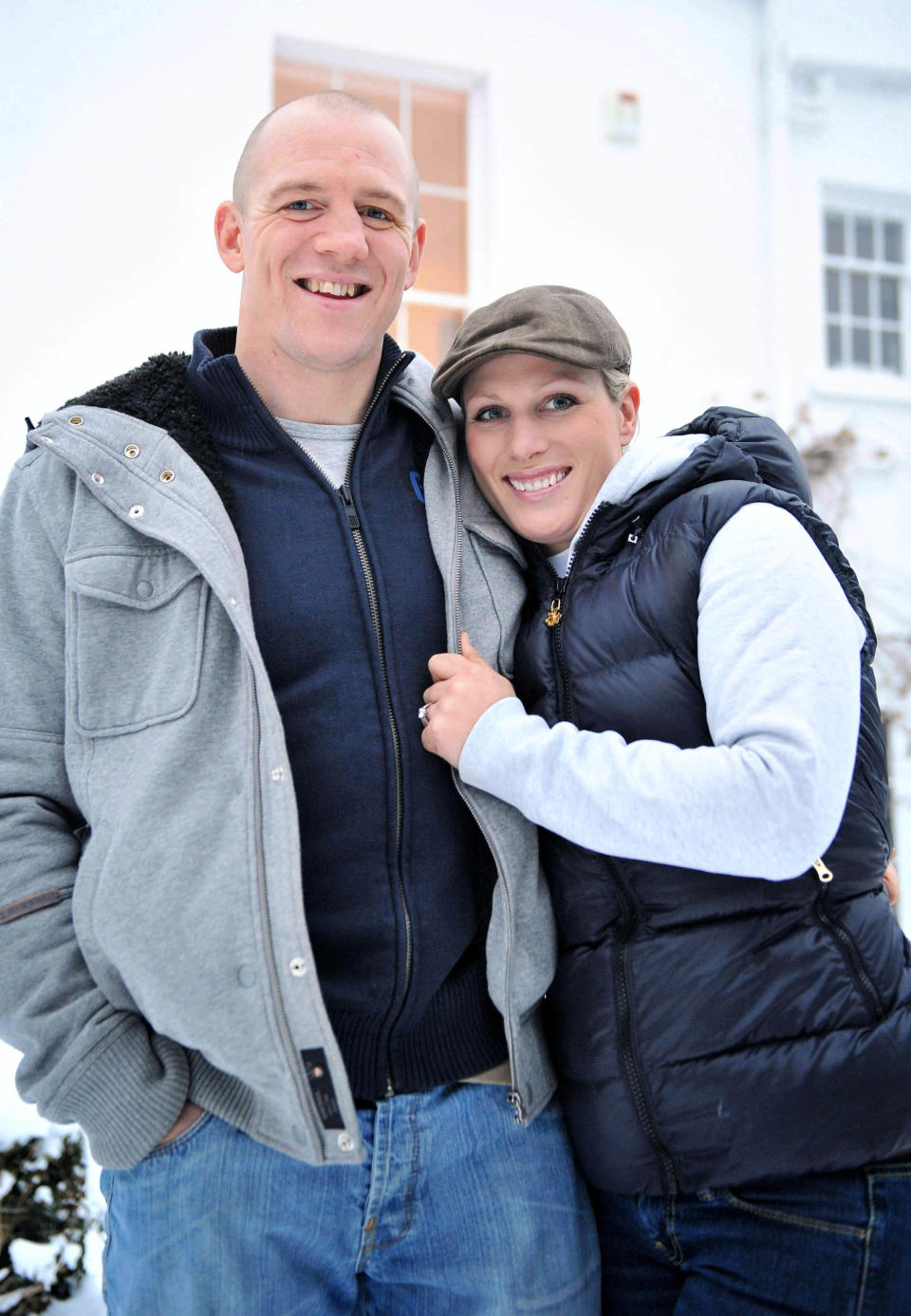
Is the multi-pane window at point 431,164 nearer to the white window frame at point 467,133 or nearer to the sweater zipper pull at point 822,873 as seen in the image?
the white window frame at point 467,133

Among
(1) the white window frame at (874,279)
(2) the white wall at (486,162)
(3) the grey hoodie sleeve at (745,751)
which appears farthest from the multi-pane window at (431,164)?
(3) the grey hoodie sleeve at (745,751)

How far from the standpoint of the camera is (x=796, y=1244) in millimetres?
1503

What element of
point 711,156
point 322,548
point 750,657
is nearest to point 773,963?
point 750,657

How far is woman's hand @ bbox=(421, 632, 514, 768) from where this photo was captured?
5.41ft

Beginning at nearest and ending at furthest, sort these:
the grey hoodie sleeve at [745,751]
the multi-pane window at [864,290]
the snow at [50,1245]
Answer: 1. the grey hoodie sleeve at [745,751]
2. the snow at [50,1245]
3. the multi-pane window at [864,290]

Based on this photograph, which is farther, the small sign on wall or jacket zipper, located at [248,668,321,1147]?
the small sign on wall

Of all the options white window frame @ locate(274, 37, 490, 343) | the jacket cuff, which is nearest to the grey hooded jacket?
the jacket cuff

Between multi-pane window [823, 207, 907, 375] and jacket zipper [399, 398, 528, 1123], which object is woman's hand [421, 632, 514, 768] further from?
multi-pane window [823, 207, 907, 375]

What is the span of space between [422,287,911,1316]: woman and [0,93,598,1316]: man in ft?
0.38

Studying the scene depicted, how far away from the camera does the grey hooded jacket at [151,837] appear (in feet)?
4.81

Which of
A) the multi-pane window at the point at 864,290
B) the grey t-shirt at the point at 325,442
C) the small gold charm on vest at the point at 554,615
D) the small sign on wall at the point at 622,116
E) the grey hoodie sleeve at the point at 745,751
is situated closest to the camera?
the grey hoodie sleeve at the point at 745,751

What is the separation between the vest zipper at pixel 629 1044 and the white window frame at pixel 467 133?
4.04 m

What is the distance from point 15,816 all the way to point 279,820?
400 mm

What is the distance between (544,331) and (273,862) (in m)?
0.97
